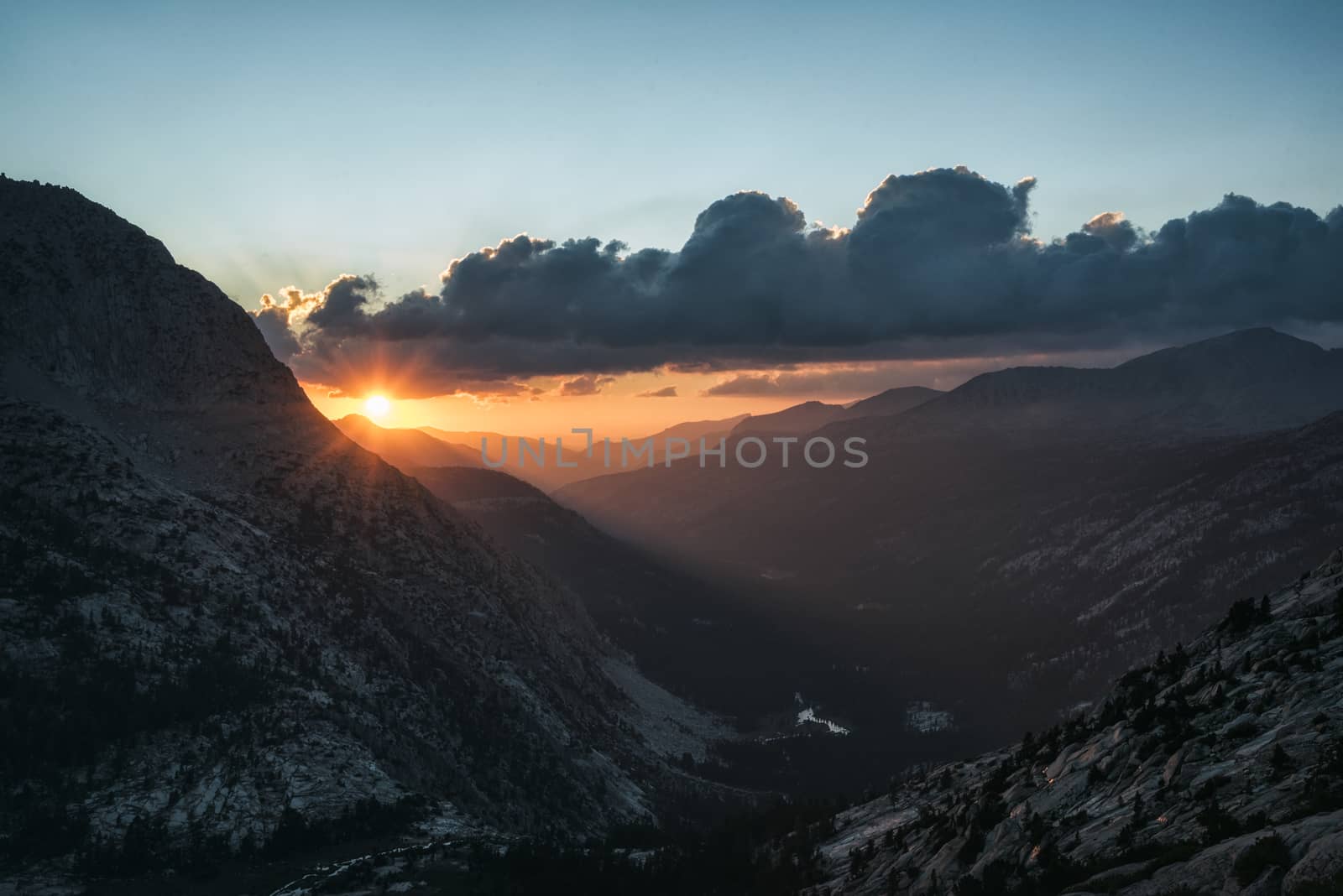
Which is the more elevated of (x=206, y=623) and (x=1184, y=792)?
(x=1184, y=792)

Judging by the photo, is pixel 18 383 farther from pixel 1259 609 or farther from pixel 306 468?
pixel 1259 609

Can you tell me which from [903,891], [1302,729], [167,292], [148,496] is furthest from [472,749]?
[1302,729]

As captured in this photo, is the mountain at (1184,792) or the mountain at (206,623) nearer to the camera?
the mountain at (1184,792)

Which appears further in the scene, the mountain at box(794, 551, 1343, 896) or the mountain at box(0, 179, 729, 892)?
the mountain at box(0, 179, 729, 892)

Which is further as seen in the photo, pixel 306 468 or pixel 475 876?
pixel 306 468
